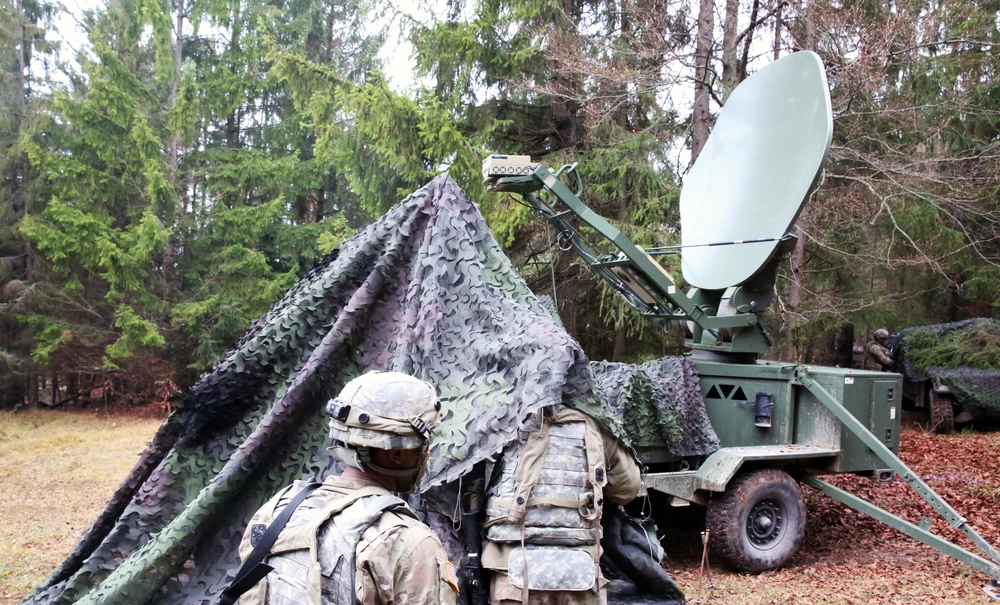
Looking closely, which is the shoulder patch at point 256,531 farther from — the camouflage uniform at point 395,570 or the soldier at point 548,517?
the soldier at point 548,517

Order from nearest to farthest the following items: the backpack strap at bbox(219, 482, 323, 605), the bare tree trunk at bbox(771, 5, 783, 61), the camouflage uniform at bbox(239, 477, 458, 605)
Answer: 1. the camouflage uniform at bbox(239, 477, 458, 605)
2. the backpack strap at bbox(219, 482, 323, 605)
3. the bare tree trunk at bbox(771, 5, 783, 61)

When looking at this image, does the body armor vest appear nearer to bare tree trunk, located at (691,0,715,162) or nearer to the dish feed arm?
the dish feed arm

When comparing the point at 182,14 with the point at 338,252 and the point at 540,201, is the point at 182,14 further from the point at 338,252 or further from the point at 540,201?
the point at 338,252

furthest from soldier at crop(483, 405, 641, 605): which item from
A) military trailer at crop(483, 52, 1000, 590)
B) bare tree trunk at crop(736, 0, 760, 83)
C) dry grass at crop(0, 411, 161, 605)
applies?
bare tree trunk at crop(736, 0, 760, 83)

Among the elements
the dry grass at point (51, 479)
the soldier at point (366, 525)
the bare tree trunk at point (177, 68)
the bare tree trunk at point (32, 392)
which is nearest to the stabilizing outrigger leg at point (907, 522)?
the soldier at point (366, 525)

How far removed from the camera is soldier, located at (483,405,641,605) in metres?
3.15

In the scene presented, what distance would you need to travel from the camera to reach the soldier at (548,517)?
315 centimetres

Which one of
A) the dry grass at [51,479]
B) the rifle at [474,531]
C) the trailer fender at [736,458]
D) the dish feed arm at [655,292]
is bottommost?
the dry grass at [51,479]

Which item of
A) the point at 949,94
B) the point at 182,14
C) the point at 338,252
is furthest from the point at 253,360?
the point at 182,14

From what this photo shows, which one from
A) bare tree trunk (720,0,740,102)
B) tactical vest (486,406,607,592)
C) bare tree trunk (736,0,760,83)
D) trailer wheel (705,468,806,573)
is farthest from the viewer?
bare tree trunk (720,0,740,102)

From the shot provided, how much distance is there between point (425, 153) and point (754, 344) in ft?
17.9

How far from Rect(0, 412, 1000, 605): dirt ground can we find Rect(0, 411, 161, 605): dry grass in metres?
0.02

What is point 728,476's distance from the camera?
240 inches

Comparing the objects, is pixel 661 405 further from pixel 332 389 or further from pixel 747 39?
pixel 747 39
